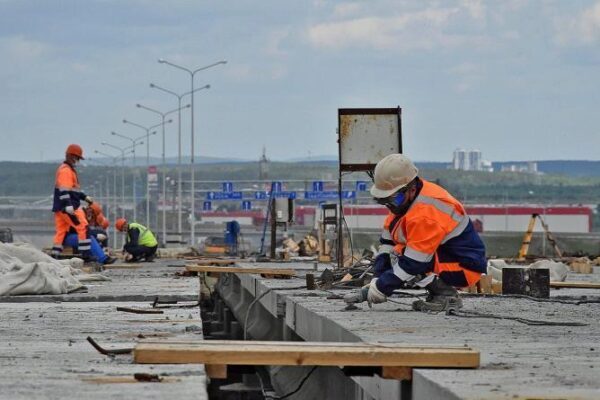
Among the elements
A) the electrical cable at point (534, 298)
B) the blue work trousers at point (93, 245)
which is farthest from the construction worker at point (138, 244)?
the electrical cable at point (534, 298)

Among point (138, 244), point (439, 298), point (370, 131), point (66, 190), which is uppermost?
point (370, 131)

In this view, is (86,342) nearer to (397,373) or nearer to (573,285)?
(397,373)

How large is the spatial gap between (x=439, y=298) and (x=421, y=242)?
1.10 metres

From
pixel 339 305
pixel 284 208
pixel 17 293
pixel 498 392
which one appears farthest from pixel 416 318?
pixel 284 208

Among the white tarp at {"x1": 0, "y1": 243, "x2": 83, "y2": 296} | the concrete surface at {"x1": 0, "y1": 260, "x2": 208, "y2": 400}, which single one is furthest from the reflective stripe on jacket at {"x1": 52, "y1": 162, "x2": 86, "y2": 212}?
the white tarp at {"x1": 0, "y1": 243, "x2": 83, "y2": 296}

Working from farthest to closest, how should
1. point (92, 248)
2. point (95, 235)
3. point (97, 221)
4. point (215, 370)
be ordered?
point (97, 221) → point (95, 235) → point (92, 248) → point (215, 370)

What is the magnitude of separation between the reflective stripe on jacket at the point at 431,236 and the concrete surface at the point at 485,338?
504 millimetres

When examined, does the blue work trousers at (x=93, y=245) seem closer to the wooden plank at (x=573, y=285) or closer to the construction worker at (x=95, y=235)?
the construction worker at (x=95, y=235)

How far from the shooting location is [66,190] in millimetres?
28438

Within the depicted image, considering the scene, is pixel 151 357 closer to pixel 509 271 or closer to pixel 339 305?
pixel 339 305

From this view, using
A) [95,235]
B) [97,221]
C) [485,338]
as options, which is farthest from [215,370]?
[97,221]

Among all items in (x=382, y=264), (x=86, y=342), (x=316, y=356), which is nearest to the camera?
(x=316, y=356)

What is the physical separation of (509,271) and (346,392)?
5.08 m

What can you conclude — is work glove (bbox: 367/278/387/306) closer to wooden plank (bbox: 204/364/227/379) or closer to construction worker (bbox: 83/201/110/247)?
wooden plank (bbox: 204/364/227/379)
